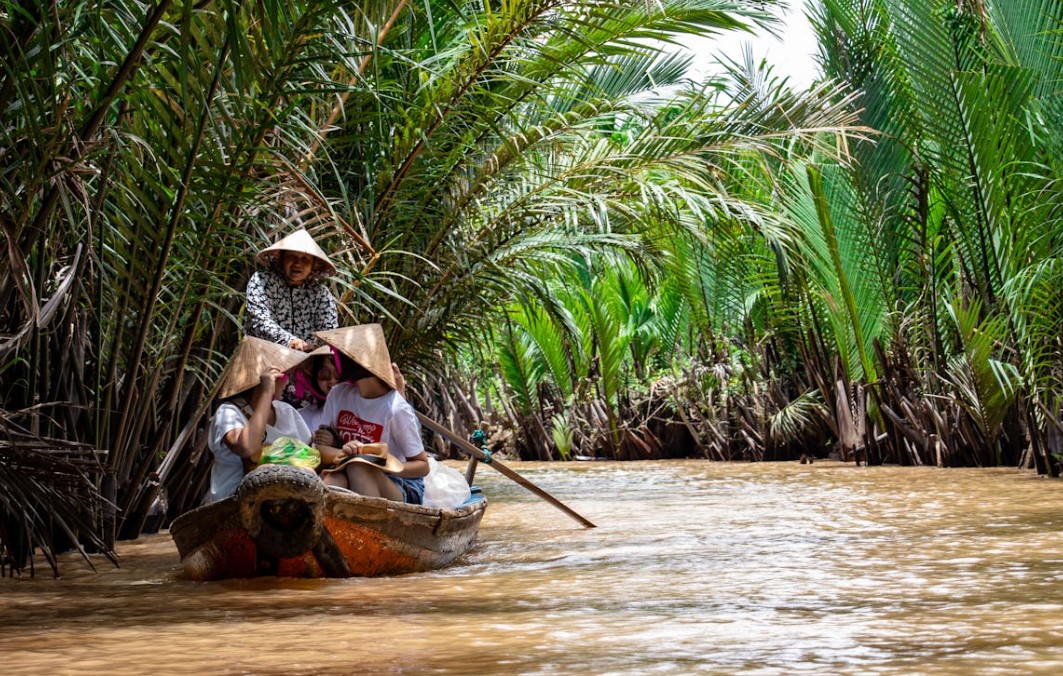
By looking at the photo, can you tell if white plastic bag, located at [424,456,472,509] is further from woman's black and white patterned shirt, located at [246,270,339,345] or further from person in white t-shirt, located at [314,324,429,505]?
woman's black and white patterned shirt, located at [246,270,339,345]

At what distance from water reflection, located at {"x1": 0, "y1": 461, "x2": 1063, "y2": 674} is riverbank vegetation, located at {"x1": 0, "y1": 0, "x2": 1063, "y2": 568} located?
61 centimetres

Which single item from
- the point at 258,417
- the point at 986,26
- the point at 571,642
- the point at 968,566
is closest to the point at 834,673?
the point at 571,642

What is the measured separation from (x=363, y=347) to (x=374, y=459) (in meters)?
0.48

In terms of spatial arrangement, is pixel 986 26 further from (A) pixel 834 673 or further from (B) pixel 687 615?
(A) pixel 834 673

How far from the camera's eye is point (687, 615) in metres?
4.00

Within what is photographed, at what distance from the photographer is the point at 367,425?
5.58 metres

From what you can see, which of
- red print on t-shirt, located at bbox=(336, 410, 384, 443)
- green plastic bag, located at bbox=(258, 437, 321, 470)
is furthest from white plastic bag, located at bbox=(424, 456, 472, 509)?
green plastic bag, located at bbox=(258, 437, 321, 470)

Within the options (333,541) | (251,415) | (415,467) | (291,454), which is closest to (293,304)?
(251,415)

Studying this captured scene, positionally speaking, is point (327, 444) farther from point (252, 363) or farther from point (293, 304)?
point (293, 304)

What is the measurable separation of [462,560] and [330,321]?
135 cm

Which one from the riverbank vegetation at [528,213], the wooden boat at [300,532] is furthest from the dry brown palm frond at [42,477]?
the wooden boat at [300,532]

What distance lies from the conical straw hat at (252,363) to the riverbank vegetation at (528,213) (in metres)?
0.22

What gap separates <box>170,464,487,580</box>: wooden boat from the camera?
477 cm

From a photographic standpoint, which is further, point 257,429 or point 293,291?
point 293,291
